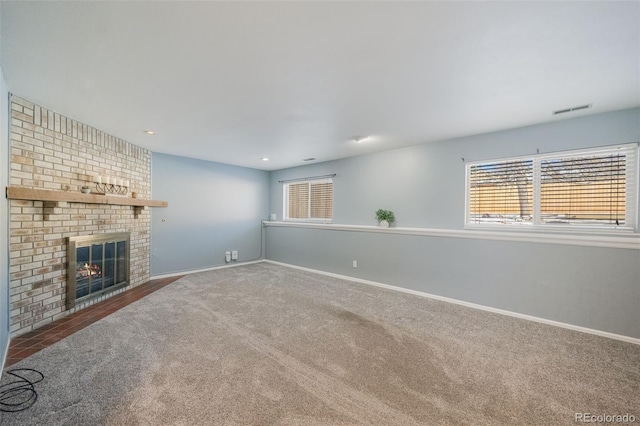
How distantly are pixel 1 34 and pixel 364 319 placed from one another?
3.82 meters

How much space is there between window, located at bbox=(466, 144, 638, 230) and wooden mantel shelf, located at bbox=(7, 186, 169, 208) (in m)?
5.12

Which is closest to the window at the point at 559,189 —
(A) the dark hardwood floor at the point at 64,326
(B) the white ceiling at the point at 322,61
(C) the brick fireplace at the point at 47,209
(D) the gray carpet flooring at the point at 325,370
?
(B) the white ceiling at the point at 322,61

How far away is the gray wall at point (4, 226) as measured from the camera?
214cm

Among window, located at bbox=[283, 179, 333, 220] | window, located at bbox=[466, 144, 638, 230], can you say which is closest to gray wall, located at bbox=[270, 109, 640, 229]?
window, located at bbox=[466, 144, 638, 230]

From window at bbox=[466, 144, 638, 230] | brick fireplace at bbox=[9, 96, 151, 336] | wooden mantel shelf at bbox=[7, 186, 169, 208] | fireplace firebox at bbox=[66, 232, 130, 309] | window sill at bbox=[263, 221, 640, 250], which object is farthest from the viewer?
fireplace firebox at bbox=[66, 232, 130, 309]

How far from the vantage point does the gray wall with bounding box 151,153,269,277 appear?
4.88m

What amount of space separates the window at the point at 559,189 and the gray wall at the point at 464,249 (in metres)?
0.17

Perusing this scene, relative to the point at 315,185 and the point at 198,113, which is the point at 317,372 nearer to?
the point at 198,113

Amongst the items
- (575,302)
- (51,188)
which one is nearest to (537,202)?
(575,302)

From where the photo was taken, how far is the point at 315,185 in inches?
232

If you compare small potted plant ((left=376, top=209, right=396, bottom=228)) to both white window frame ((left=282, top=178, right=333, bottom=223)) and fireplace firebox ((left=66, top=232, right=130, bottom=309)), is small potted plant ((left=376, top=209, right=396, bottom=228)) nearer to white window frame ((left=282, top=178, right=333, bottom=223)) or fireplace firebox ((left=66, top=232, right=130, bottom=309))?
white window frame ((left=282, top=178, right=333, bottom=223))

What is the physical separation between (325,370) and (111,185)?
156 inches

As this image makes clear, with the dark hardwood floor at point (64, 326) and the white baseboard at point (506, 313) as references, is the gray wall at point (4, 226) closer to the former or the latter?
the dark hardwood floor at point (64, 326)

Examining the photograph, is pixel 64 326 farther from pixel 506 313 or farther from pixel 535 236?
pixel 535 236
